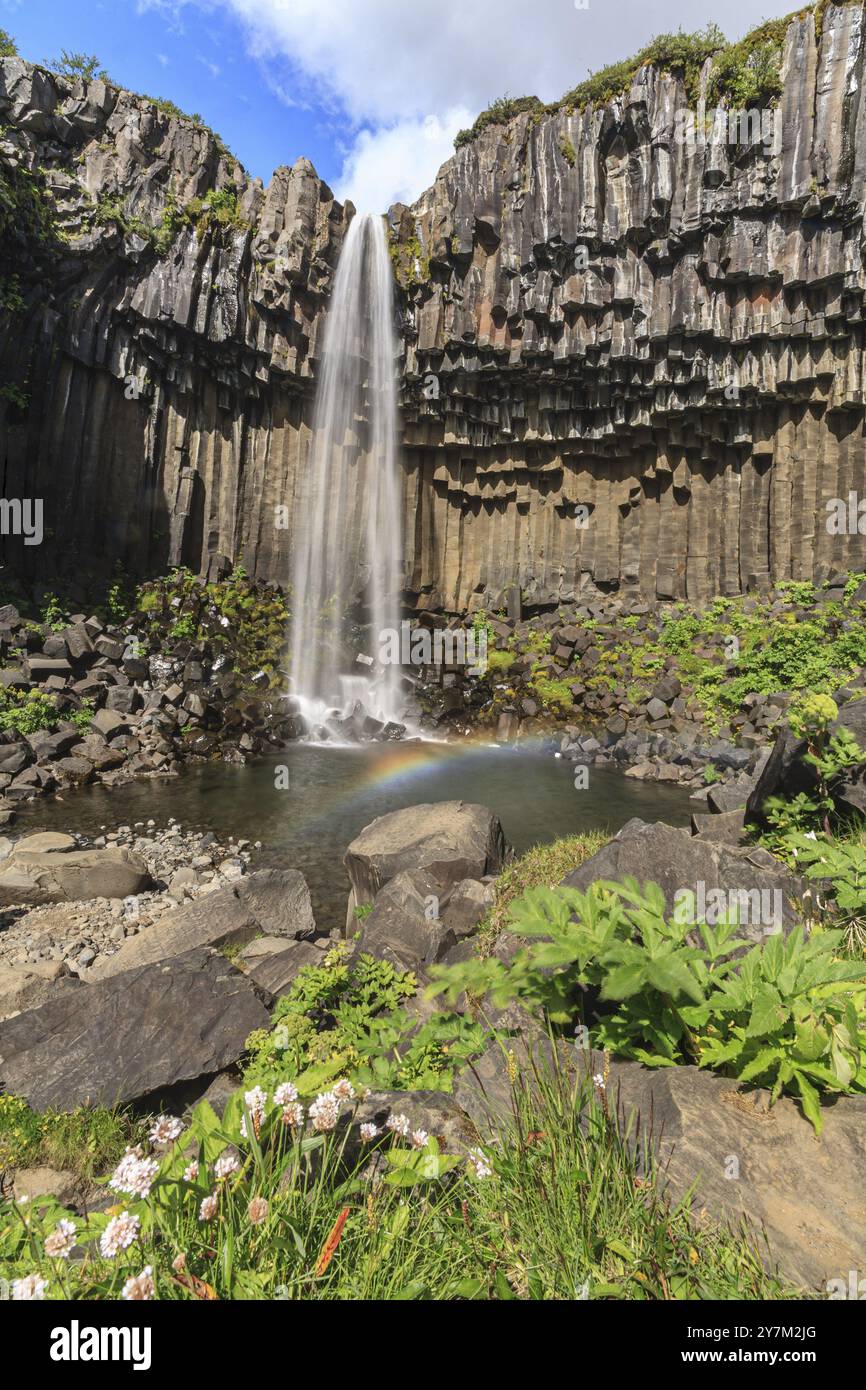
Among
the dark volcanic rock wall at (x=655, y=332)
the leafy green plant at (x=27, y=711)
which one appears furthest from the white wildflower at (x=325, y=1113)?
the dark volcanic rock wall at (x=655, y=332)

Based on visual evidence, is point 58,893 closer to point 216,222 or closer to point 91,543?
point 91,543

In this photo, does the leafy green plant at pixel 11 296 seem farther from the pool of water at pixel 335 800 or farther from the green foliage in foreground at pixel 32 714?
A: the pool of water at pixel 335 800

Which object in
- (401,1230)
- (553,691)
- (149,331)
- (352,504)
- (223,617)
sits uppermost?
(149,331)

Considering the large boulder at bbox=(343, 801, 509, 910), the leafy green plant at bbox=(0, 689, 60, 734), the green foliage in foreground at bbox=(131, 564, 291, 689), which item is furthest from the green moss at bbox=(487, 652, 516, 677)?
the large boulder at bbox=(343, 801, 509, 910)

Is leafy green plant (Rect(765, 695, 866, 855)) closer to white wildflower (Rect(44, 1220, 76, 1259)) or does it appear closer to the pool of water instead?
the pool of water

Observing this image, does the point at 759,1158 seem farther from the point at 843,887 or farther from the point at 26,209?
the point at 26,209

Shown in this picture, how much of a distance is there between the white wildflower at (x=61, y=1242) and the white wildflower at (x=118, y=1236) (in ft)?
0.47

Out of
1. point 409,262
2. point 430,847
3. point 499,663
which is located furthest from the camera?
point 409,262

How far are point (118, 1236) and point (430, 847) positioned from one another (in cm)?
653

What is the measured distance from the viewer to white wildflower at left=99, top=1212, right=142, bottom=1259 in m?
1.55

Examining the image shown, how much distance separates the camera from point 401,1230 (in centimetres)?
195

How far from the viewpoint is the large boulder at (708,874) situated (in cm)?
447

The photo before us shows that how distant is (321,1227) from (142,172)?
31.4m

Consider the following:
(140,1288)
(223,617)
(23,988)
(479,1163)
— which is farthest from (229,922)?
(223,617)
